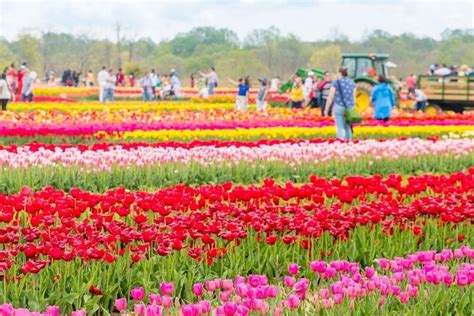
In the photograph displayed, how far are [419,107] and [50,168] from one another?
20.4m

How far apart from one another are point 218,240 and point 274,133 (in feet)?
36.8

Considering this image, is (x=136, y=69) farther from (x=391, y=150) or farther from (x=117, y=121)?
(x=391, y=150)

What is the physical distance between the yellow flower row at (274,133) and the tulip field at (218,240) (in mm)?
4737

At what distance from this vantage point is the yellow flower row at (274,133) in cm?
1711

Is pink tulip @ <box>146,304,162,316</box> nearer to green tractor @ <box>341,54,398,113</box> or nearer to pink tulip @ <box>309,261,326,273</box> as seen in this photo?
pink tulip @ <box>309,261,326,273</box>

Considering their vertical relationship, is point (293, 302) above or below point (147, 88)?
above

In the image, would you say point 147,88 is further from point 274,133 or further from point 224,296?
point 224,296

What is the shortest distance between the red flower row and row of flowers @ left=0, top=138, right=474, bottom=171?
3404 millimetres

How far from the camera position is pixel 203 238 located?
5.95 meters

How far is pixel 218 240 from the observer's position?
650cm

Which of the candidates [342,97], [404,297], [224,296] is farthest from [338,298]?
[342,97]

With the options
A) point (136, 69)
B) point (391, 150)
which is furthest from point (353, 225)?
point (136, 69)

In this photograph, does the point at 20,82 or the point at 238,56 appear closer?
the point at 20,82

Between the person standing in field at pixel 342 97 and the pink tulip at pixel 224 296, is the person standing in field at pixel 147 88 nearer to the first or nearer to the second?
the person standing in field at pixel 342 97
